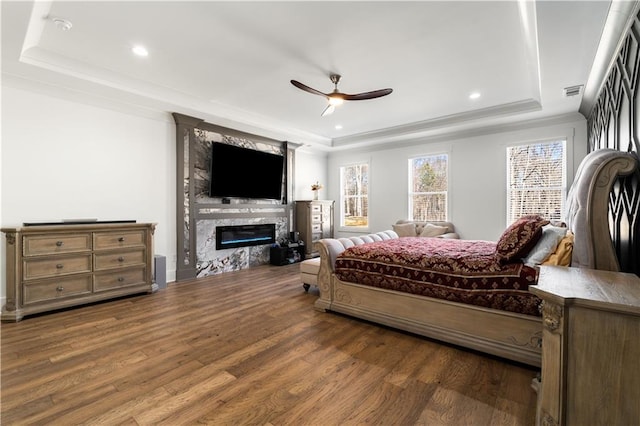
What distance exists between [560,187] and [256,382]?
5.52 metres

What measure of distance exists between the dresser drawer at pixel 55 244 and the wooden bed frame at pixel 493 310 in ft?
9.21

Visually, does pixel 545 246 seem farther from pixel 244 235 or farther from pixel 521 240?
pixel 244 235

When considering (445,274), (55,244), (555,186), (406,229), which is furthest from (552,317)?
(406,229)

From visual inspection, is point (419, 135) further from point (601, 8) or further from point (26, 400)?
point (26, 400)

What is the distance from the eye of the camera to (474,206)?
564cm

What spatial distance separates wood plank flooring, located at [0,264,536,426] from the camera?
5.54 feet

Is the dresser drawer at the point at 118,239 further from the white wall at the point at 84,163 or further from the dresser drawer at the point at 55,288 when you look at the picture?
the white wall at the point at 84,163

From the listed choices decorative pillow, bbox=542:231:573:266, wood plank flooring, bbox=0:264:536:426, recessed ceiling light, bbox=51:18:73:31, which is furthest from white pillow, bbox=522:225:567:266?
recessed ceiling light, bbox=51:18:73:31

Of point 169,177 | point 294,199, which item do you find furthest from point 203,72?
point 294,199

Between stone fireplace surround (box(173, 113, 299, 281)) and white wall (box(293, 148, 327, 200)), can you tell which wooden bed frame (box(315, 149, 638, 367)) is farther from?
white wall (box(293, 148, 327, 200))

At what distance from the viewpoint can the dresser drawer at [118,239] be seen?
3594 mm

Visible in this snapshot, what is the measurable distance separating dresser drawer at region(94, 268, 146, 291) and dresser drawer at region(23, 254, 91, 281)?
194mm

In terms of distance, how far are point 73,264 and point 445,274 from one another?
13.4ft

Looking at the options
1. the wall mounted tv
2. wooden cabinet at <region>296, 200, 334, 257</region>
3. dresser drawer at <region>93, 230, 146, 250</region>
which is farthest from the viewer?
wooden cabinet at <region>296, 200, 334, 257</region>
